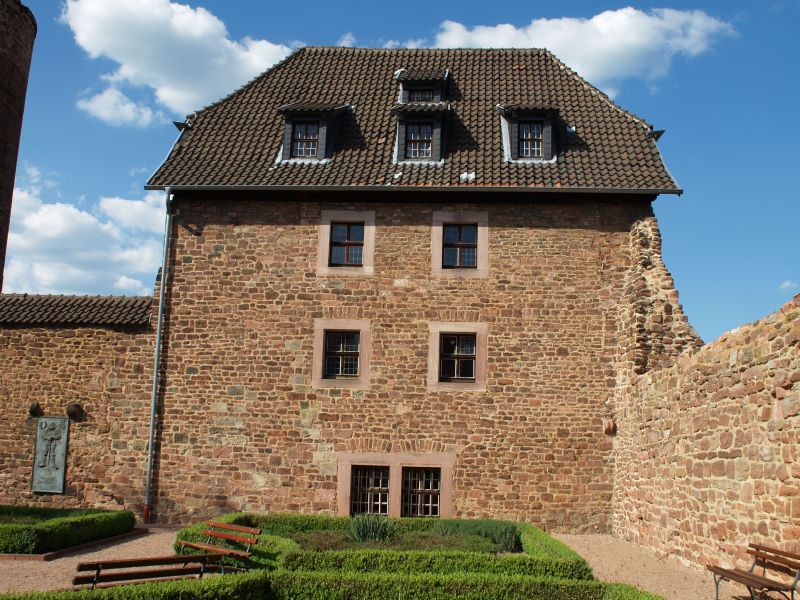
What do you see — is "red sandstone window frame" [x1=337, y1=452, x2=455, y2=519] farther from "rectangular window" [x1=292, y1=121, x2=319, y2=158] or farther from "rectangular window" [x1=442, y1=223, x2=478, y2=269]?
"rectangular window" [x1=292, y1=121, x2=319, y2=158]

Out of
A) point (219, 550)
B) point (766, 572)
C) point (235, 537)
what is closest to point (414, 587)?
point (219, 550)

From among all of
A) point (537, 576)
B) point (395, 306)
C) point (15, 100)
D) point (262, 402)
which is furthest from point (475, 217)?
point (15, 100)

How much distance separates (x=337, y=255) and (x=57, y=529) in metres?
7.72

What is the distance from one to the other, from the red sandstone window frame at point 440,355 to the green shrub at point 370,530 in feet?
12.1

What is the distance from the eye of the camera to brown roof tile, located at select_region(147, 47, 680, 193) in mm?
15953

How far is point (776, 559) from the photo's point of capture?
7.86 metres

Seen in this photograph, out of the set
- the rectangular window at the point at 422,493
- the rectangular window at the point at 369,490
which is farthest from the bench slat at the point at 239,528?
the rectangular window at the point at 422,493

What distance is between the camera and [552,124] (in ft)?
54.6

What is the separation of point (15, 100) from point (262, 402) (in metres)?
14.8

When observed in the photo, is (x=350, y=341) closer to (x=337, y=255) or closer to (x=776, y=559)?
(x=337, y=255)

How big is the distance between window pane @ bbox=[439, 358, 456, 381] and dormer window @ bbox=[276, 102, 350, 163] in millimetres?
5451

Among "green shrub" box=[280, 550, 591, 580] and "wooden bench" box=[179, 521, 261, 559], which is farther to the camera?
"wooden bench" box=[179, 521, 261, 559]

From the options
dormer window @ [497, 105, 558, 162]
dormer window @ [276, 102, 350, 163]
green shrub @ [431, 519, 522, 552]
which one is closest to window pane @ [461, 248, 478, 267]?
dormer window @ [497, 105, 558, 162]

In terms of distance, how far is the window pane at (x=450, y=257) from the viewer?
1587cm
